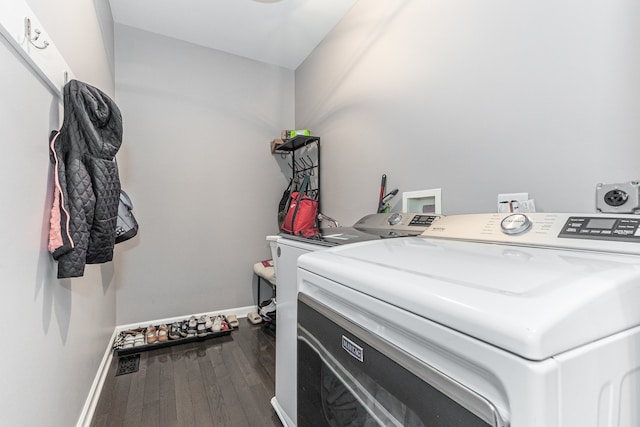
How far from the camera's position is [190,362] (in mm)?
2068

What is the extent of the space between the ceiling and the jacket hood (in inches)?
51.3

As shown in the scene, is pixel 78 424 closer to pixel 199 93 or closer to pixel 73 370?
pixel 73 370

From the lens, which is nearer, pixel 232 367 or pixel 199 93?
pixel 232 367

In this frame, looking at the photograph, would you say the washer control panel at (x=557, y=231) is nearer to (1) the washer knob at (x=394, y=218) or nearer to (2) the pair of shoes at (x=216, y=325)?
(1) the washer knob at (x=394, y=218)

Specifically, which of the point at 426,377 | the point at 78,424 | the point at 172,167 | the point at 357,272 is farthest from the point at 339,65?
the point at 78,424

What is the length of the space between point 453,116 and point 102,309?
94.5 inches

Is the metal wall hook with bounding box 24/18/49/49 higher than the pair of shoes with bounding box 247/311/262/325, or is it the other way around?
the metal wall hook with bounding box 24/18/49/49

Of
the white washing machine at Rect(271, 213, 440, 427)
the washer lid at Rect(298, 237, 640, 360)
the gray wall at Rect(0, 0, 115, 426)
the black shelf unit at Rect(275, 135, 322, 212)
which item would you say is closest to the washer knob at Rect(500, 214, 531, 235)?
the washer lid at Rect(298, 237, 640, 360)

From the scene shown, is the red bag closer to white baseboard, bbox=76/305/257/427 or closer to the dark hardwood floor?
the dark hardwood floor

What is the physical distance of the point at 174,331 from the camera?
2.40 meters

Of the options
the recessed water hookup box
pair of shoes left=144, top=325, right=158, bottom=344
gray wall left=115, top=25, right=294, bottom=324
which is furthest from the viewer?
gray wall left=115, top=25, right=294, bottom=324

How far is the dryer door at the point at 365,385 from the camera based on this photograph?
16.4 inches

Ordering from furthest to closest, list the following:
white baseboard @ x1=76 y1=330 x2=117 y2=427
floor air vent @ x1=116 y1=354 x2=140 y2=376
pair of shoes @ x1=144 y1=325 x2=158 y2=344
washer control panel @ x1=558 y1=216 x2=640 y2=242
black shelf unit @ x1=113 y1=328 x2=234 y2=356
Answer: pair of shoes @ x1=144 y1=325 x2=158 y2=344 → black shelf unit @ x1=113 y1=328 x2=234 y2=356 → floor air vent @ x1=116 y1=354 x2=140 y2=376 → white baseboard @ x1=76 y1=330 x2=117 y2=427 → washer control panel @ x1=558 y1=216 x2=640 y2=242

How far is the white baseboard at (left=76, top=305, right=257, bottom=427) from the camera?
1.47 meters
